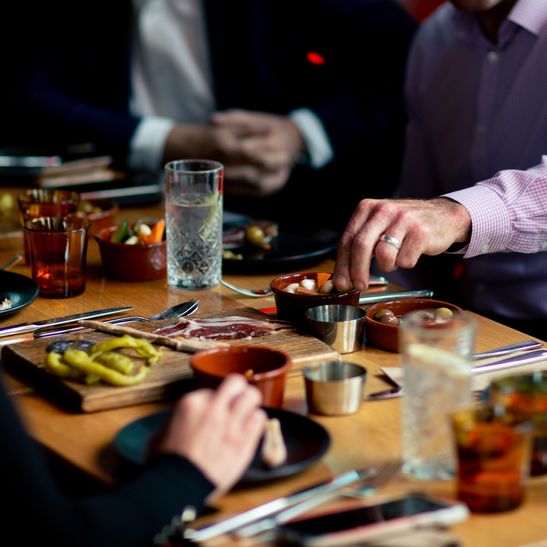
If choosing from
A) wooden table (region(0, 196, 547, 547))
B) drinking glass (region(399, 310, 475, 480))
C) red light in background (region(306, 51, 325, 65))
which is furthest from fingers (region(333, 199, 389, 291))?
red light in background (region(306, 51, 325, 65))

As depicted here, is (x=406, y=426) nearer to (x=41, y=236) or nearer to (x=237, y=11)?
(x=41, y=236)

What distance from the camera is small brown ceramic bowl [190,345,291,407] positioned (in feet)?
4.09

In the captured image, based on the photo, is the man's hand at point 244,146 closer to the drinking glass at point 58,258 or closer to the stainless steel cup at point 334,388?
the drinking glass at point 58,258

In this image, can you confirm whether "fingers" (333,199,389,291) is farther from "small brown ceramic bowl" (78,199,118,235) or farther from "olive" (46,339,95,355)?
"small brown ceramic bowl" (78,199,118,235)

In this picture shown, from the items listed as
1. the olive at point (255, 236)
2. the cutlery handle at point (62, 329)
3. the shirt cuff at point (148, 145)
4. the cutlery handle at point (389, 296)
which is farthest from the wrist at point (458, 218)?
the shirt cuff at point (148, 145)

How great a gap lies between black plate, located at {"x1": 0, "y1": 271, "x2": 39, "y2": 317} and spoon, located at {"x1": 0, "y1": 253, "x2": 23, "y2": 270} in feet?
0.59

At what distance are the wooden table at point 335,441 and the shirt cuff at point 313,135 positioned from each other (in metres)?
1.56

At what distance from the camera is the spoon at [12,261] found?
1995mm

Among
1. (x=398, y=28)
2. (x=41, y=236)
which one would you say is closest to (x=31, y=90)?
(x=398, y=28)

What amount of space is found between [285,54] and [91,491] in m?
2.41

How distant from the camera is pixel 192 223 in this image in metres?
1.82

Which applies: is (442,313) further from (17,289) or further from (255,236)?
(17,289)

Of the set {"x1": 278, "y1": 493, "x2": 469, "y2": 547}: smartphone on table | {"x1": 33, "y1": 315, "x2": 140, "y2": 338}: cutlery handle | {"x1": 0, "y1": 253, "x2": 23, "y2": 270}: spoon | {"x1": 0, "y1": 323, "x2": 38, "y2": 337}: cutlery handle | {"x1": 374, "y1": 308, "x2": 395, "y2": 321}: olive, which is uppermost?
{"x1": 374, "y1": 308, "x2": 395, "y2": 321}: olive

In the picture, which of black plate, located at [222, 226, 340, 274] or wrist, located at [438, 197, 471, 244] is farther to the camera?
black plate, located at [222, 226, 340, 274]
